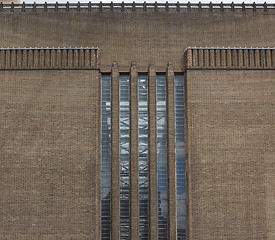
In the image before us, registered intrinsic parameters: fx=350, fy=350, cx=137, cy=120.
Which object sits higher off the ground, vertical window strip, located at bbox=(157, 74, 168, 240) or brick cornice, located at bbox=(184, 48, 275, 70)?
brick cornice, located at bbox=(184, 48, 275, 70)

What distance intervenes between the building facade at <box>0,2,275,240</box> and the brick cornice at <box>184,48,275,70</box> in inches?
2.5

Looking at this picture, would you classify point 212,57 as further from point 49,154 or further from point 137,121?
point 49,154

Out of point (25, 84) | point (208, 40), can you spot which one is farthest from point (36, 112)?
point (208, 40)

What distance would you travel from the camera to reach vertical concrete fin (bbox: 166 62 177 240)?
20.4m

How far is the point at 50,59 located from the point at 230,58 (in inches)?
434

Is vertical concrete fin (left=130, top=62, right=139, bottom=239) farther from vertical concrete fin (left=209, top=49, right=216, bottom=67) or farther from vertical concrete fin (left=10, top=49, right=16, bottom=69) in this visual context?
vertical concrete fin (left=10, top=49, right=16, bottom=69)

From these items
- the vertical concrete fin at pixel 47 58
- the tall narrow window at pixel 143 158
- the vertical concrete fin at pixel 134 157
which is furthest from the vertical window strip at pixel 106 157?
the vertical concrete fin at pixel 47 58

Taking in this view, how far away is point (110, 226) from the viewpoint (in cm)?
2066

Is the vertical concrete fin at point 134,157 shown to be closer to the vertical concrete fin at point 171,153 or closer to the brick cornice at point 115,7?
the vertical concrete fin at point 171,153

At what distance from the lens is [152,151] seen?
2092 cm

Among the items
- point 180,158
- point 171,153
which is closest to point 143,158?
point 171,153

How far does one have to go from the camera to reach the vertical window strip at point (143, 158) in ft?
68.3

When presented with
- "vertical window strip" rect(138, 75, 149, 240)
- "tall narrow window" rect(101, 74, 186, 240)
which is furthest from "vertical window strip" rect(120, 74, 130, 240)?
"vertical window strip" rect(138, 75, 149, 240)

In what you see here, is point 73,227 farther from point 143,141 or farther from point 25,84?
→ point 25,84
